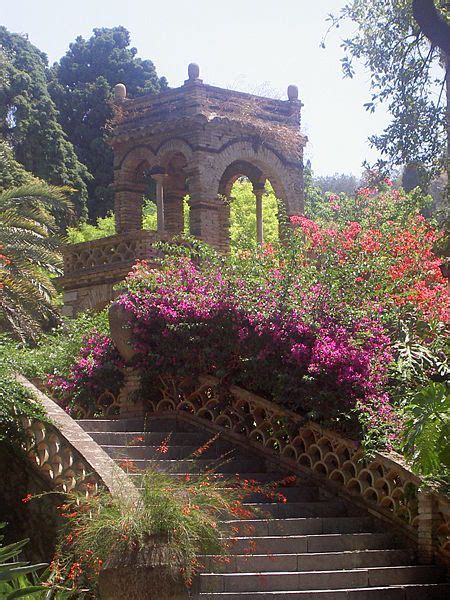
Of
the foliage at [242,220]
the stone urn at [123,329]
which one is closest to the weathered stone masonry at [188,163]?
the foliage at [242,220]

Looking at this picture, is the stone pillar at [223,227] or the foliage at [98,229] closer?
the stone pillar at [223,227]

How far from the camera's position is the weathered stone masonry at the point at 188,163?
26.3 metres

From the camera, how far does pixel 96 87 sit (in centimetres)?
4762

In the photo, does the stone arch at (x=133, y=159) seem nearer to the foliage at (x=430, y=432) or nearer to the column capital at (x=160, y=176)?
the column capital at (x=160, y=176)

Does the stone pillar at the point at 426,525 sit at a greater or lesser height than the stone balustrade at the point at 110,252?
lesser

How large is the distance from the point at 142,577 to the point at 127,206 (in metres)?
20.9

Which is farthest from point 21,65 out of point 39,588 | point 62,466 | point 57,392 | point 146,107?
point 39,588

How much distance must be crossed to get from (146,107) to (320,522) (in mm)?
18469

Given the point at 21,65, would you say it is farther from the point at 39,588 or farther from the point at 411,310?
the point at 39,588

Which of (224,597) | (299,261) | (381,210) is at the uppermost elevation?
(381,210)

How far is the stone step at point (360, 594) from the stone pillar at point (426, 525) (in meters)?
0.46

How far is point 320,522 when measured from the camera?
1171 cm

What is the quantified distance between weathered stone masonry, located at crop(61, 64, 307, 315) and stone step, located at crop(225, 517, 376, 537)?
45.0ft

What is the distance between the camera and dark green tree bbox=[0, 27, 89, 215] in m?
40.3
